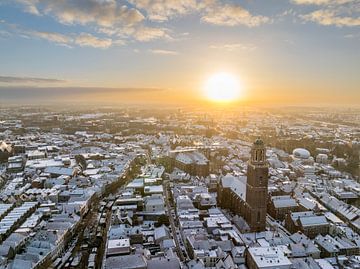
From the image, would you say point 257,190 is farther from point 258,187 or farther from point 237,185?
point 237,185

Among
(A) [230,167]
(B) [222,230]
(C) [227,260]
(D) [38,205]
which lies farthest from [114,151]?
(C) [227,260]

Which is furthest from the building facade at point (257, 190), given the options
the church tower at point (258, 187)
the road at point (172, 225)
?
the road at point (172, 225)

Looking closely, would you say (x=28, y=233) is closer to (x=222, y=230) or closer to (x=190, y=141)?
(x=222, y=230)

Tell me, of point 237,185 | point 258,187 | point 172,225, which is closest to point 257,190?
point 258,187

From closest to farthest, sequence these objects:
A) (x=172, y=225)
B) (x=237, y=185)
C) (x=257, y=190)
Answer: (x=257, y=190)
(x=172, y=225)
(x=237, y=185)

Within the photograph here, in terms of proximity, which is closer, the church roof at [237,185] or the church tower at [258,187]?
the church tower at [258,187]

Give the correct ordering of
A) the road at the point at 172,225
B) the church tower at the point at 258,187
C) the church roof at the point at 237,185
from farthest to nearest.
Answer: the church roof at the point at 237,185, the church tower at the point at 258,187, the road at the point at 172,225

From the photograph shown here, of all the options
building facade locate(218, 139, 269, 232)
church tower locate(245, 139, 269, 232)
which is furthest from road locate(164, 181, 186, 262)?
church tower locate(245, 139, 269, 232)

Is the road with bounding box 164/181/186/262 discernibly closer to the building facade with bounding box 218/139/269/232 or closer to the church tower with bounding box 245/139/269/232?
the building facade with bounding box 218/139/269/232

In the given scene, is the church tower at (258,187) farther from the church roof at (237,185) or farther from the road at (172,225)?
the road at (172,225)
